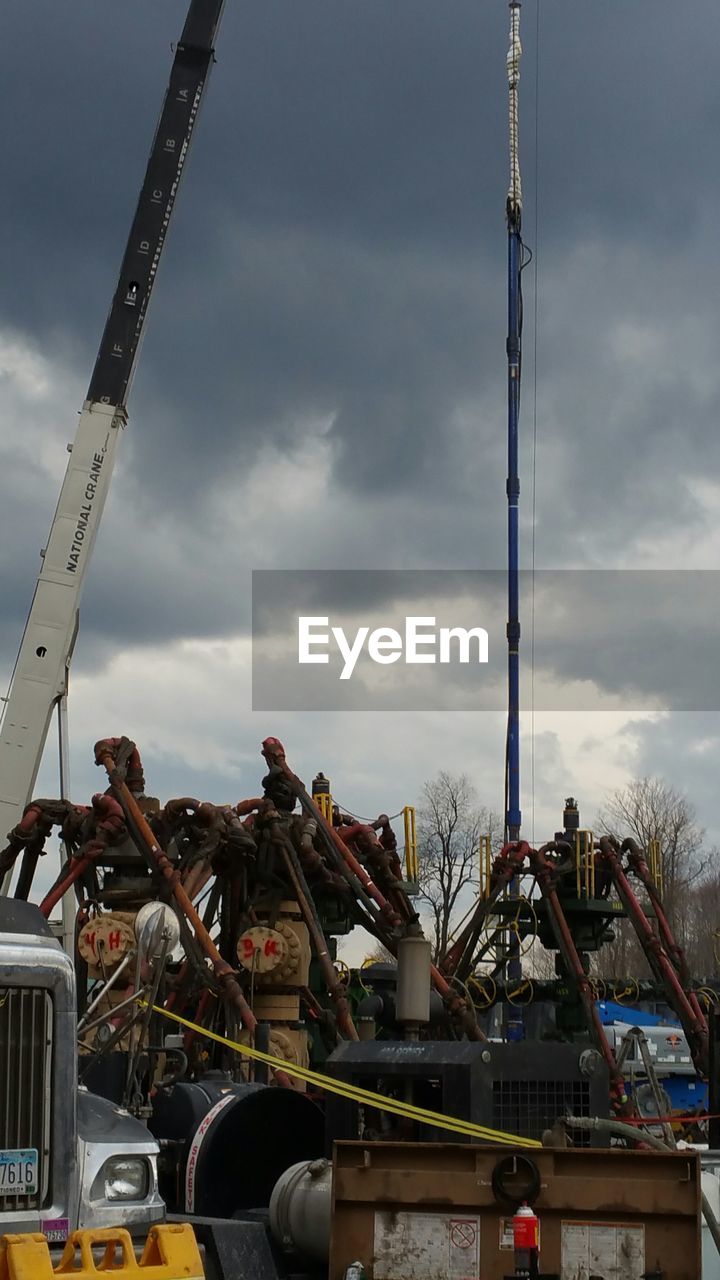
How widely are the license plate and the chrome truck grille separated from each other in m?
0.02

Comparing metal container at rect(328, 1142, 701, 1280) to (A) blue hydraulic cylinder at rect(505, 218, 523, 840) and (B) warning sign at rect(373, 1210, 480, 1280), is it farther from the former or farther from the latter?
(A) blue hydraulic cylinder at rect(505, 218, 523, 840)

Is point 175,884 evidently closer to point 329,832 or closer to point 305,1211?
point 329,832

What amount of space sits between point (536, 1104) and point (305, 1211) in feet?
7.51

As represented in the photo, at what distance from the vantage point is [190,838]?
24.5 m

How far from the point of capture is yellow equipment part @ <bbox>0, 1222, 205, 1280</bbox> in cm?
665

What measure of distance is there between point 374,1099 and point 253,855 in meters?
13.8

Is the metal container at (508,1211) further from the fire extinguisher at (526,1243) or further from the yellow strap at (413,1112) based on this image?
the yellow strap at (413,1112)

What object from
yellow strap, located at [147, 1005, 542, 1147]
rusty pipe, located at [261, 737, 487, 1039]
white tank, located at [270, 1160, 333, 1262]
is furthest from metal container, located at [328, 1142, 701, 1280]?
rusty pipe, located at [261, 737, 487, 1039]

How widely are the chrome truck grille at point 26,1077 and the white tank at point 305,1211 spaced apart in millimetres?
2620

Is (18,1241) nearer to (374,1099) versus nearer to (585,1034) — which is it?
(374,1099)

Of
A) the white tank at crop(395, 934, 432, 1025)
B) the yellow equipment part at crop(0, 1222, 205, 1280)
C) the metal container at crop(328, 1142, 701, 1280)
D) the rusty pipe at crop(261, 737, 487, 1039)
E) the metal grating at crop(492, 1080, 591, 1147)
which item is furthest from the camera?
the rusty pipe at crop(261, 737, 487, 1039)

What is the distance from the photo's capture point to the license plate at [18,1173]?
751 cm

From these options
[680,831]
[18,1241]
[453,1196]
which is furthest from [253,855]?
[680,831]

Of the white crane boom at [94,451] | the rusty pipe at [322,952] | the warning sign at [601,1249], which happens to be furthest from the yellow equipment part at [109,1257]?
the white crane boom at [94,451]
